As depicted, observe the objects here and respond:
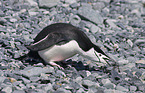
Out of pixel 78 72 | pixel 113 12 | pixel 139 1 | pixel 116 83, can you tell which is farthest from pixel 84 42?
pixel 139 1

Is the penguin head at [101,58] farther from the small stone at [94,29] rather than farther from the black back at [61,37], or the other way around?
the small stone at [94,29]

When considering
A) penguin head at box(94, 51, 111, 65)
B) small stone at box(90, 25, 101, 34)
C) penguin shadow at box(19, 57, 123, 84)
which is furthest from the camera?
small stone at box(90, 25, 101, 34)

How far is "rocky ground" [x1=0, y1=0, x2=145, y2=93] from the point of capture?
3.38 metres

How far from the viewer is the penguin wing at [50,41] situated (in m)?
3.56

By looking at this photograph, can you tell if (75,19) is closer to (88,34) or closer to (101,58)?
(88,34)

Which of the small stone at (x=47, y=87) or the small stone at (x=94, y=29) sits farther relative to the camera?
the small stone at (x=94, y=29)

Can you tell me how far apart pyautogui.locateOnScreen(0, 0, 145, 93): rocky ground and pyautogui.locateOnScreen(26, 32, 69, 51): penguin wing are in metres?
0.24

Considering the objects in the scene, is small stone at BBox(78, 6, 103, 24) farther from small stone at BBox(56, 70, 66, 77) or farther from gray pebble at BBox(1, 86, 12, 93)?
gray pebble at BBox(1, 86, 12, 93)

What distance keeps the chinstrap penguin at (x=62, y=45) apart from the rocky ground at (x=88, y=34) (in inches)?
7.0

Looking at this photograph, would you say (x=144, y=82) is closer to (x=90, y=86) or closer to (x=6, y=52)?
(x=90, y=86)

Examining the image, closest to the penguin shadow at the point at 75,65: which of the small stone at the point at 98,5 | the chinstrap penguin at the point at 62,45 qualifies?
the chinstrap penguin at the point at 62,45

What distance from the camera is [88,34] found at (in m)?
4.95

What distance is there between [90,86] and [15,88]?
2.85 feet

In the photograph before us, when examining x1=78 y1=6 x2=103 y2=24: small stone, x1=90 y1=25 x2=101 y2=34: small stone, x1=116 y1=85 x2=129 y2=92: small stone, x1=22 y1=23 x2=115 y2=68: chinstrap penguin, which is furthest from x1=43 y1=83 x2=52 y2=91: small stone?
x1=78 y1=6 x2=103 y2=24: small stone
